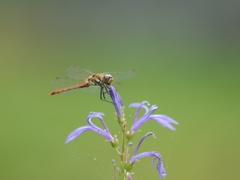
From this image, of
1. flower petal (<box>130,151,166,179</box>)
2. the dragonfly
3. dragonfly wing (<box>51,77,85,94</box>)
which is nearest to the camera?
flower petal (<box>130,151,166,179</box>)

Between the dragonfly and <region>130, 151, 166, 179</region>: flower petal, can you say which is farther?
the dragonfly

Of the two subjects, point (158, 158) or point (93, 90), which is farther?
point (93, 90)

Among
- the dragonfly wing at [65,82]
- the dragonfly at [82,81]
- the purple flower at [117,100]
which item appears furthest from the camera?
the dragonfly wing at [65,82]

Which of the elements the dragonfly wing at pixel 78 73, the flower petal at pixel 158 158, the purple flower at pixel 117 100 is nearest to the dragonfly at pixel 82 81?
the dragonfly wing at pixel 78 73

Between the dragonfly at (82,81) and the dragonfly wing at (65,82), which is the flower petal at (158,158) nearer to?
the dragonfly at (82,81)

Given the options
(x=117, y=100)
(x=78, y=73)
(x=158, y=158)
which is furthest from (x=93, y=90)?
(x=158, y=158)

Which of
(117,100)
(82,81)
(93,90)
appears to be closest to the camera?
(117,100)

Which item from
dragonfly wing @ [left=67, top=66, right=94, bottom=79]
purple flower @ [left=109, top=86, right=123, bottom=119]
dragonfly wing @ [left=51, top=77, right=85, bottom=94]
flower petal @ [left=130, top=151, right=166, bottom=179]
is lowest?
flower petal @ [left=130, top=151, right=166, bottom=179]

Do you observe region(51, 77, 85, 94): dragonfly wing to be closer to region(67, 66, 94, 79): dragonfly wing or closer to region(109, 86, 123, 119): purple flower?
region(67, 66, 94, 79): dragonfly wing

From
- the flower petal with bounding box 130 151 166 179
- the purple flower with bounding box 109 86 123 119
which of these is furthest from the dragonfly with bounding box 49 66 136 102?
the flower petal with bounding box 130 151 166 179

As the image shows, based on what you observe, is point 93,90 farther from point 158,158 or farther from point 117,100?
point 158,158

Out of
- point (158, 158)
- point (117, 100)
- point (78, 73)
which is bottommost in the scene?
point (158, 158)

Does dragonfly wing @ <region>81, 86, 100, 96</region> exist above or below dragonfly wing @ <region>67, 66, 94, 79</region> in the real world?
below
